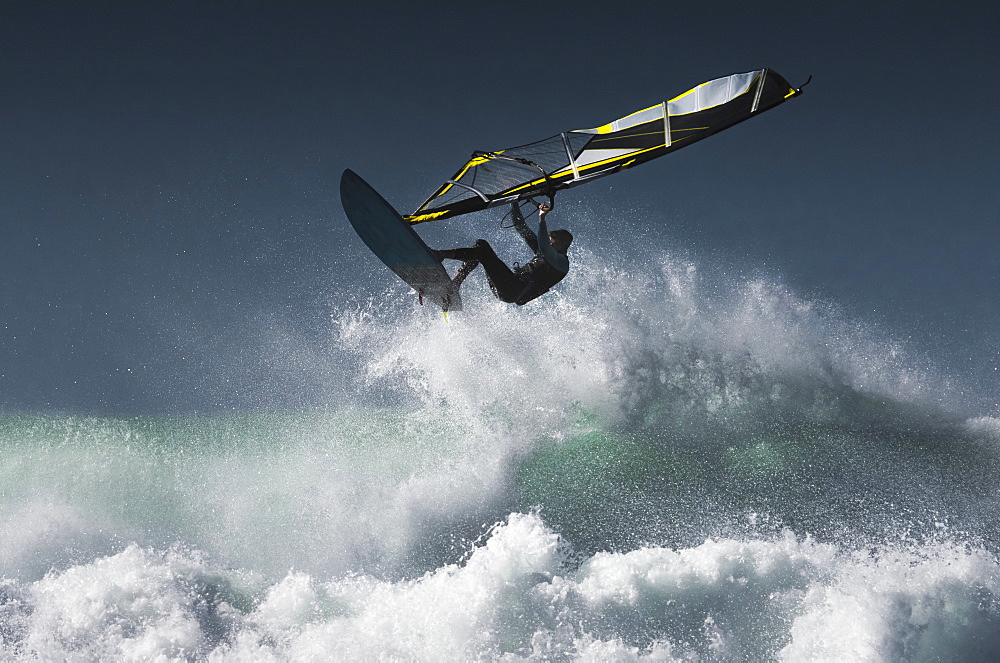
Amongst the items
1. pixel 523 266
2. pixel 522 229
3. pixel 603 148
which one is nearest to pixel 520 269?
pixel 523 266

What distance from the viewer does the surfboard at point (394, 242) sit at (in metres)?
4.52

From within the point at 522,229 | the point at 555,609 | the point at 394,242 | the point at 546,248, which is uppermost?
the point at 522,229

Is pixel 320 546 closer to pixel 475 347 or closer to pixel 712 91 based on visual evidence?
pixel 475 347

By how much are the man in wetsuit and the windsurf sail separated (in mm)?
337

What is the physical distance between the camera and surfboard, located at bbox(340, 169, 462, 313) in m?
4.52

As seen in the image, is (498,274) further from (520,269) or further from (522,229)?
(522,229)

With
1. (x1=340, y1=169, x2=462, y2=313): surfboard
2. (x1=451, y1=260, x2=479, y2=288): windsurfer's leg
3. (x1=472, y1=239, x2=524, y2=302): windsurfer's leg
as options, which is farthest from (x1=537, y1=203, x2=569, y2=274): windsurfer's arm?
Answer: (x1=340, y1=169, x2=462, y2=313): surfboard

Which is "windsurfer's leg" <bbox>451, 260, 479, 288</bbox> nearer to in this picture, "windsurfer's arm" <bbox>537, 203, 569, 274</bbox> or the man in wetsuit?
the man in wetsuit

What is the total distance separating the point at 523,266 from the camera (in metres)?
5.46

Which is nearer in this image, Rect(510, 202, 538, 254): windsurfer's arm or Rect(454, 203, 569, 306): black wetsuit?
Rect(454, 203, 569, 306): black wetsuit

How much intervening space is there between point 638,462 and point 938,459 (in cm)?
552

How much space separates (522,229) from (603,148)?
3.60 ft

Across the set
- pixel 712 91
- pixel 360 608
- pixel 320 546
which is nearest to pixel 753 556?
pixel 360 608

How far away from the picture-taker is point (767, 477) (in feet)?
38.2
